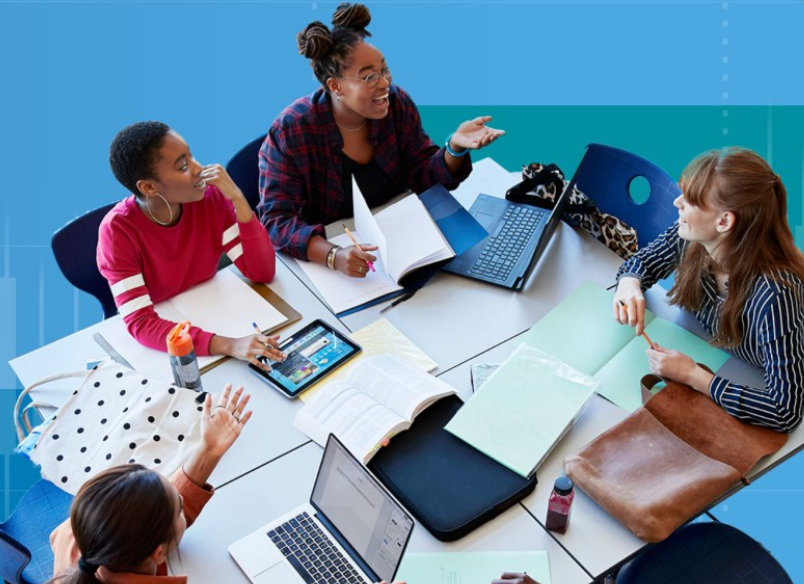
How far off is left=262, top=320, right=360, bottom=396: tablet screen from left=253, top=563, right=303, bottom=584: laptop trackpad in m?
0.52

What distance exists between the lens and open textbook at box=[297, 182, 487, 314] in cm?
247

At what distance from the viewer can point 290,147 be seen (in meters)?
2.63

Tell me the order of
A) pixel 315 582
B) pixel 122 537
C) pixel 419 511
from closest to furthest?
pixel 122 537 → pixel 315 582 → pixel 419 511

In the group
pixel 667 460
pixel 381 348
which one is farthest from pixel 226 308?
pixel 667 460

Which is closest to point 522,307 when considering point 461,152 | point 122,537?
point 461,152

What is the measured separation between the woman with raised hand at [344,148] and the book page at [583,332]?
1.91 feet

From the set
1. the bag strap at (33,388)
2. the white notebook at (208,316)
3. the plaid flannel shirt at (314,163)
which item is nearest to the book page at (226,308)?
the white notebook at (208,316)

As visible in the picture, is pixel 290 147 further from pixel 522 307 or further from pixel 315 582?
pixel 315 582

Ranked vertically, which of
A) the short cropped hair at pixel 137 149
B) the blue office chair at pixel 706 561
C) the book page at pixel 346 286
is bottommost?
the blue office chair at pixel 706 561

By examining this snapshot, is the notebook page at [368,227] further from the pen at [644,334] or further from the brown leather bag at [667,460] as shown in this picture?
the brown leather bag at [667,460]

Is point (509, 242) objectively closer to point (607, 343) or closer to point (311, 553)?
point (607, 343)

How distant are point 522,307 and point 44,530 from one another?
144 centimetres

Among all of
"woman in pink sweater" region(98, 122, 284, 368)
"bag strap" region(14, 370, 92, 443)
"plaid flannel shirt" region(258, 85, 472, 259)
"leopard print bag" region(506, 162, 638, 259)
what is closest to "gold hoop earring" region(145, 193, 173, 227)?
"woman in pink sweater" region(98, 122, 284, 368)

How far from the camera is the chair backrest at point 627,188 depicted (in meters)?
2.52
